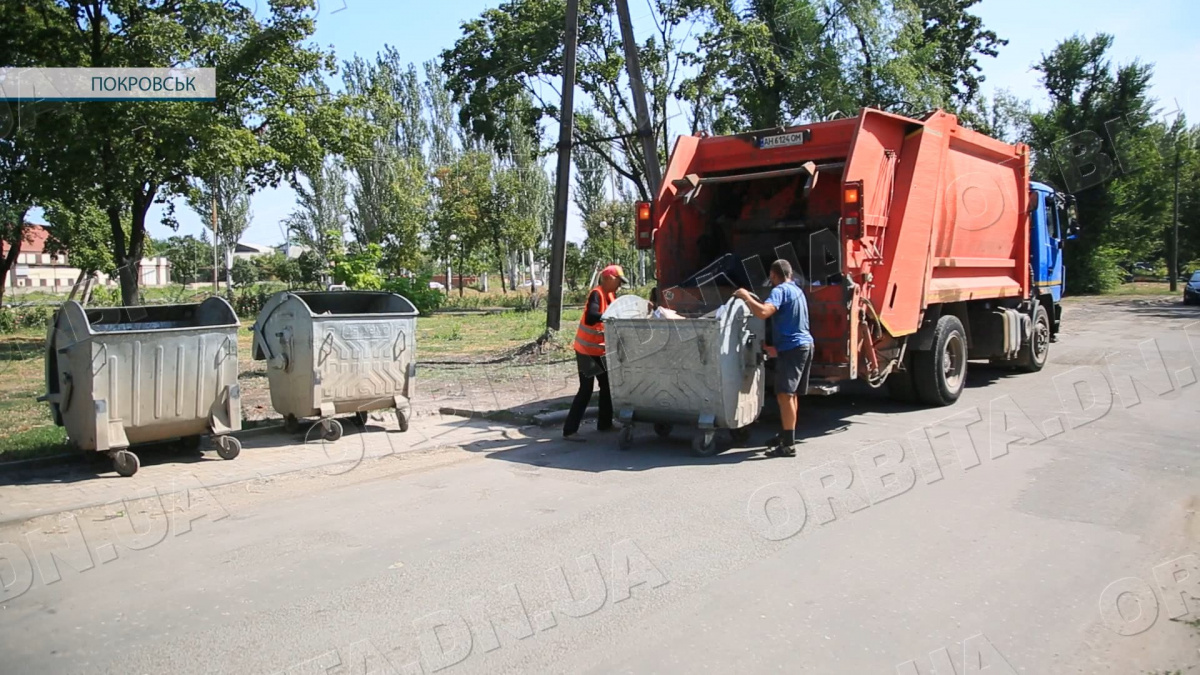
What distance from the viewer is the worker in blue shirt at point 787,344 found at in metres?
6.95

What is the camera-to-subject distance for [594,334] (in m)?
7.88

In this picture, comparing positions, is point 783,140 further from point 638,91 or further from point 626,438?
point 638,91

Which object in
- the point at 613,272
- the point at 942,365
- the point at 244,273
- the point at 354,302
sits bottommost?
the point at 942,365

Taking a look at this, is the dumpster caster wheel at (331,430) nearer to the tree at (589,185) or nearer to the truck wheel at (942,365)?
the truck wheel at (942,365)

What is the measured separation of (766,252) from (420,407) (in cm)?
411

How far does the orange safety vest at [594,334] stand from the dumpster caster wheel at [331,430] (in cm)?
230

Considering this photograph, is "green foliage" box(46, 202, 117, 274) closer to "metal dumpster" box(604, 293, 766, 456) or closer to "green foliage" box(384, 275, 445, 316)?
"green foliage" box(384, 275, 445, 316)

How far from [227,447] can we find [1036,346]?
10113mm

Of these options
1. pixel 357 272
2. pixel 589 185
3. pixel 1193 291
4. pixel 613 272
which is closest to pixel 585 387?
pixel 613 272

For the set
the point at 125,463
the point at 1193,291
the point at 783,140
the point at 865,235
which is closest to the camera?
the point at 125,463

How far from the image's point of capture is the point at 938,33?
93.2 ft

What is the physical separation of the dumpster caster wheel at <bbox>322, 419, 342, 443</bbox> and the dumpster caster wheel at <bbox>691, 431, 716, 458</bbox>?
325 centimetres

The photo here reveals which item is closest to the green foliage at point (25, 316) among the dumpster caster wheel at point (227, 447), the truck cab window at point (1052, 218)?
the dumpster caster wheel at point (227, 447)

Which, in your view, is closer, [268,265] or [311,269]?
[311,269]
